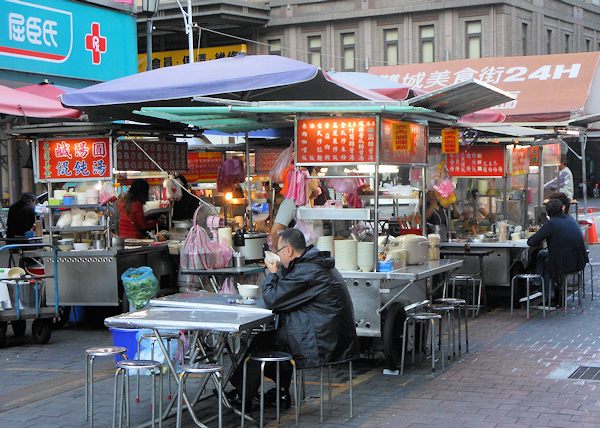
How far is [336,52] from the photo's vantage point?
131 feet

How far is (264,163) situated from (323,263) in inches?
348

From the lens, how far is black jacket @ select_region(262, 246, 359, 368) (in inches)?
262

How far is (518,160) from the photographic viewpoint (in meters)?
14.5

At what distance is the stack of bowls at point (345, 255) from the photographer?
867cm

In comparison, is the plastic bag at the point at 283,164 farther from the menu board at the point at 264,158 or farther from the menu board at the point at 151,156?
the menu board at the point at 264,158

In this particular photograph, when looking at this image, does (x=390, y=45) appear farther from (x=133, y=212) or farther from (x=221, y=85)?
(x=221, y=85)

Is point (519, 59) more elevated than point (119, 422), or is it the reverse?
point (519, 59)

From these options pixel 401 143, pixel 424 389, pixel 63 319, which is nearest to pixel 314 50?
pixel 63 319

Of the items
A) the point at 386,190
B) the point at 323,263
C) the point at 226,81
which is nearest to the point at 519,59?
the point at 386,190

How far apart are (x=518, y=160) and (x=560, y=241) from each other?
9.18ft

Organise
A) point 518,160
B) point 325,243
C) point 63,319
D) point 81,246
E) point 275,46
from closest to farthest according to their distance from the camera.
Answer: point 325,243
point 81,246
point 63,319
point 518,160
point 275,46

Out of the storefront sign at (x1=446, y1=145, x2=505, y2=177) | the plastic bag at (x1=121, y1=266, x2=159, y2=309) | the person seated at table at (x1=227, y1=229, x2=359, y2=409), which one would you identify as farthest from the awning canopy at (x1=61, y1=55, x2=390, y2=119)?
the storefront sign at (x1=446, y1=145, x2=505, y2=177)

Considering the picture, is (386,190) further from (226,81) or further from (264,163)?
(264,163)

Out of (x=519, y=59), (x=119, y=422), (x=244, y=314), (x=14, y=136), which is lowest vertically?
(x=119, y=422)
